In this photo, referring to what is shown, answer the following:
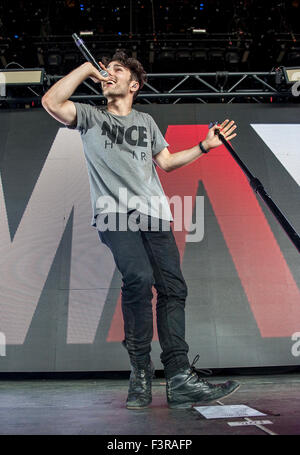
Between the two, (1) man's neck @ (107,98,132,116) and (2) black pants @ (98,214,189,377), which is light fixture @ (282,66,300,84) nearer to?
(1) man's neck @ (107,98,132,116)

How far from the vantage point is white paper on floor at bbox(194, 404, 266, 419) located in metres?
1.33

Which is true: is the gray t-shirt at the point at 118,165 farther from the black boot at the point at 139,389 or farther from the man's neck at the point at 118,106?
the black boot at the point at 139,389

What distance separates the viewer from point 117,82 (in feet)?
6.46

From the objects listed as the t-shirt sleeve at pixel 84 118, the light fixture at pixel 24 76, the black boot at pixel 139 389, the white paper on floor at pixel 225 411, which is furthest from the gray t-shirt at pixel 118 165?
the light fixture at pixel 24 76

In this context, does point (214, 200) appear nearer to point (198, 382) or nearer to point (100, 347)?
point (100, 347)

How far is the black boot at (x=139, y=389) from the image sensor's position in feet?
5.45

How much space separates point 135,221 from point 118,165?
0.26 meters

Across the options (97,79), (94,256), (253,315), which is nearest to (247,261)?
(253,315)

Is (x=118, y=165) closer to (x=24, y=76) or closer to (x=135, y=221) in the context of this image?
(x=135, y=221)

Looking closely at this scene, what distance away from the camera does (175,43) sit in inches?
252

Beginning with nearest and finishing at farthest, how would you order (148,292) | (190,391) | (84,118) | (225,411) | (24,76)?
(225,411) < (190,391) < (148,292) < (84,118) < (24,76)

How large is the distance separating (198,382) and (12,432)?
75 cm

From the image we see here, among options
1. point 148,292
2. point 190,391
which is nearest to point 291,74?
point 148,292

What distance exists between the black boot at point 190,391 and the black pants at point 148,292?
5cm
